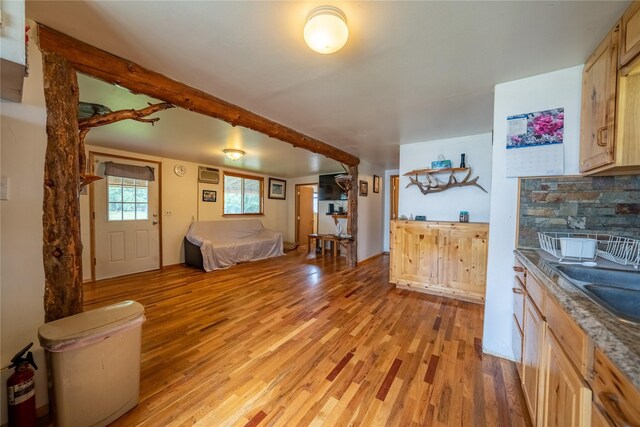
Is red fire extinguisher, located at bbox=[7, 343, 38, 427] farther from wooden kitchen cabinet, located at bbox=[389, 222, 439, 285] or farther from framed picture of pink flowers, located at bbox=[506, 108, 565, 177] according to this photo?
wooden kitchen cabinet, located at bbox=[389, 222, 439, 285]

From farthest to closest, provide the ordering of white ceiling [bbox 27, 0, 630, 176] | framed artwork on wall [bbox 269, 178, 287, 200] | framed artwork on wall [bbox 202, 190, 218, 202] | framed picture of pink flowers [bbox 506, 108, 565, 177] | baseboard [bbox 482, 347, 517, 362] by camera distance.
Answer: framed artwork on wall [bbox 269, 178, 287, 200] < framed artwork on wall [bbox 202, 190, 218, 202] < baseboard [bbox 482, 347, 517, 362] < framed picture of pink flowers [bbox 506, 108, 565, 177] < white ceiling [bbox 27, 0, 630, 176]

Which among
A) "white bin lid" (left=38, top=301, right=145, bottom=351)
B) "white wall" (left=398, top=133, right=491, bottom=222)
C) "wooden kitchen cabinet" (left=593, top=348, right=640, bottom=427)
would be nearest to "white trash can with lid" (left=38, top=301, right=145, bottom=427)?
"white bin lid" (left=38, top=301, right=145, bottom=351)

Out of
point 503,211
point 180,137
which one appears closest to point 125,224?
point 180,137

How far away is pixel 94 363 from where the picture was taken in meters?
1.20

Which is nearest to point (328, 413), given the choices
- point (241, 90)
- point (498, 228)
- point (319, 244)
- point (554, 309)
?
point (554, 309)

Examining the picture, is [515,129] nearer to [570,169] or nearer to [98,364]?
[570,169]

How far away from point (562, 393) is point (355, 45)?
1882mm

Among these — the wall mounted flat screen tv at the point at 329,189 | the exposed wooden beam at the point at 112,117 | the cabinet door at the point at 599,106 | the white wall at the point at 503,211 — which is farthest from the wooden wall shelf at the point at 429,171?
the exposed wooden beam at the point at 112,117

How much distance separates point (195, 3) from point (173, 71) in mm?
748

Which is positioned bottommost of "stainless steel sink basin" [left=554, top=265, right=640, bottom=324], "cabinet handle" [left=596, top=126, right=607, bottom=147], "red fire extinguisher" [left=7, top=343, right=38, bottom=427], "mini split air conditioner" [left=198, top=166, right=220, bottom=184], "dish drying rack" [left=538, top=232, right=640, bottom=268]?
"red fire extinguisher" [left=7, top=343, right=38, bottom=427]

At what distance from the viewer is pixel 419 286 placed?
3250mm

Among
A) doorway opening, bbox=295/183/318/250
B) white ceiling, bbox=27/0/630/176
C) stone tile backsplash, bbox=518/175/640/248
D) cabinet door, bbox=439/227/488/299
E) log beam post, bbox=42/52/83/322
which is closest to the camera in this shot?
white ceiling, bbox=27/0/630/176

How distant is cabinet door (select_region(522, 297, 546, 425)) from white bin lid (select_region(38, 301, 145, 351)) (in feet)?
6.94

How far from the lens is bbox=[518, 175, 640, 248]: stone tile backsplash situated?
58.2 inches
